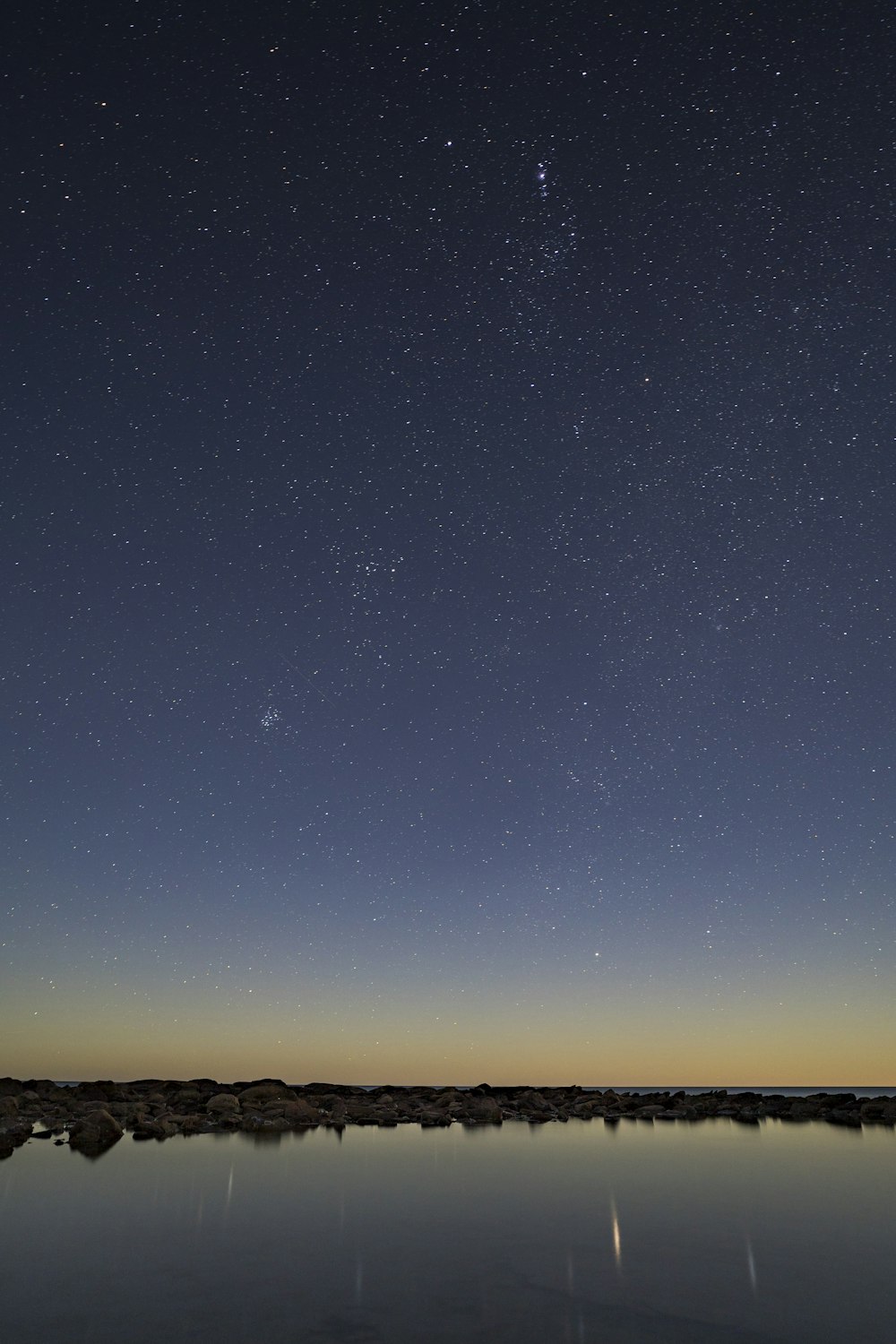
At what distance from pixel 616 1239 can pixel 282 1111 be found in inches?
1628

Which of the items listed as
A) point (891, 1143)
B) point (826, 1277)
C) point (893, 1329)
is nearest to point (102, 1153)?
point (826, 1277)

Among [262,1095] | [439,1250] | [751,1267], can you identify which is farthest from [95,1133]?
[751,1267]

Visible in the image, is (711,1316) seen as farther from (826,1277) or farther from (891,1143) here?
(891,1143)

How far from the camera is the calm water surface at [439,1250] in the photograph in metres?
12.0

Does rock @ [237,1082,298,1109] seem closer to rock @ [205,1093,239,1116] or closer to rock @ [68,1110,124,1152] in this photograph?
rock @ [205,1093,239,1116]

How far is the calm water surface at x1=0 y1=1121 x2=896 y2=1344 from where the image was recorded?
11977 mm

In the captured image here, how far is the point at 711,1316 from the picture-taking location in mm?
12461

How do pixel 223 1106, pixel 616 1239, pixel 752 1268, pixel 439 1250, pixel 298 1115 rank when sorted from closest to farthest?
pixel 752 1268, pixel 439 1250, pixel 616 1239, pixel 298 1115, pixel 223 1106

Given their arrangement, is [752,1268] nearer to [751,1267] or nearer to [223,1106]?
[751,1267]

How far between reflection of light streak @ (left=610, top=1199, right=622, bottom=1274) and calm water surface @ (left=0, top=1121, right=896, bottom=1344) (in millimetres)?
89

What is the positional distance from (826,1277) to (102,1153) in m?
28.8

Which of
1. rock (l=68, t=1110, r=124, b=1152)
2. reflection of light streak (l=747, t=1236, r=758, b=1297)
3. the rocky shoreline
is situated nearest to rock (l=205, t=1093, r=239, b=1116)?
the rocky shoreline

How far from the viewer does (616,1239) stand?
1844 cm

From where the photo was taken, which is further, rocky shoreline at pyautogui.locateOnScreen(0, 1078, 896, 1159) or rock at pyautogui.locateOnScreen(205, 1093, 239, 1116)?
rock at pyautogui.locateOnScreen(205, 1093, 239, 1116)
